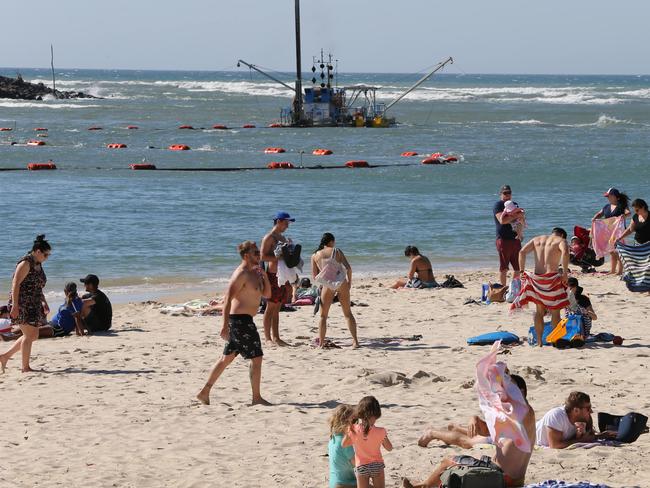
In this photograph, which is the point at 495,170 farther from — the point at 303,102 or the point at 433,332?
the point at 433,332

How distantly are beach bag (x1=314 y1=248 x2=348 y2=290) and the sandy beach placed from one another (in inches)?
28.3

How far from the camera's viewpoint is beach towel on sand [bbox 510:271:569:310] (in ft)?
36.1

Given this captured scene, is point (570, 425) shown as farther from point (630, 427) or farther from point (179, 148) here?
point (179, 148)

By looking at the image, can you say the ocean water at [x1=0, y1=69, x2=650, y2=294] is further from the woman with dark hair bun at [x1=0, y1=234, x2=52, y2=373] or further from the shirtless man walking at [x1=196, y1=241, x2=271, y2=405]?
the shirtless man walking at [x1=196, y1=241, x2=271, y2=405]

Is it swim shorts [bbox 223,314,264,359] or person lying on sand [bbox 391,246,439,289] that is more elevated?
swim shorts [bbox 223,314,264,359]

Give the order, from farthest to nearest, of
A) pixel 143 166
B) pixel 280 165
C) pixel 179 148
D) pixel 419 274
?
pixel 179 148
pixel 280 165
pixel 143 166
pixel 419 274

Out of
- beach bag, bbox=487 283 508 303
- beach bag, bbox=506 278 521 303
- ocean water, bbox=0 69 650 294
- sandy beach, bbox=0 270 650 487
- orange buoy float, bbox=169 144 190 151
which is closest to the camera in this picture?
sandy beach, bbox=0 270 650 487

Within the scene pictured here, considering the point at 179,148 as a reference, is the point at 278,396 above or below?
below

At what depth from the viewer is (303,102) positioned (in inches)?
2255

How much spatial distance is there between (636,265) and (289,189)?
58.7 ft

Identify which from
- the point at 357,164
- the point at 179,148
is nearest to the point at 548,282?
the point at 357,164

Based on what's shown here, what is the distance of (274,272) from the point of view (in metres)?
11.6

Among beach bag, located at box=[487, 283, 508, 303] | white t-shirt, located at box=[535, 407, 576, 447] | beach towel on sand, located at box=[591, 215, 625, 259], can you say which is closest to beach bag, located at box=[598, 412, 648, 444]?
white t-shirt, located at box=[535, 407, 576, 447]

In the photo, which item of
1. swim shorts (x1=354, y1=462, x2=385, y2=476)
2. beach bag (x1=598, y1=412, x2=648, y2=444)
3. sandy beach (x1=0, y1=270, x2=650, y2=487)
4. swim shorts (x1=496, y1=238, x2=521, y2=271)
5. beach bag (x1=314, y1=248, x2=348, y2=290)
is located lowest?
sandy beach (x1=0, y1=270, x2=650, y2=487)
